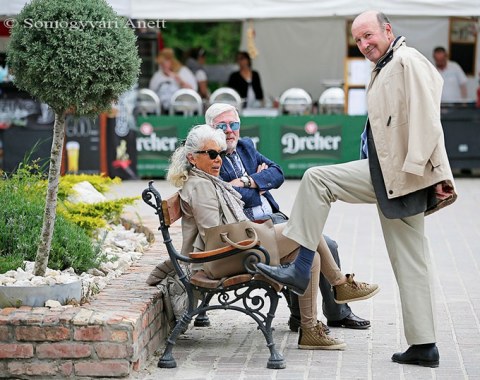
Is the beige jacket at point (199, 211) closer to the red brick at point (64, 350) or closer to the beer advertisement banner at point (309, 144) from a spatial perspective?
the red brick at point (64, 350)

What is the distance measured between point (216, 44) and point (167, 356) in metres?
22.6

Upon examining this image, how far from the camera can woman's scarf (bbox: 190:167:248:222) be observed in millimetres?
5339

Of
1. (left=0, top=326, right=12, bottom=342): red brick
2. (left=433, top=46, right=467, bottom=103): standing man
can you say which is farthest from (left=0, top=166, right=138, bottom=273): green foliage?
(left=433, top=46, right=467, bottom=103): standing man

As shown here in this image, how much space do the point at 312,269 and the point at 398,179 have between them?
29.0 inches

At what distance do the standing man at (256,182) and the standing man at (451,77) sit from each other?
9.90 metres

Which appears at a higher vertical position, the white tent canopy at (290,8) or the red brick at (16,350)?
the white tent canopy at (290,8)

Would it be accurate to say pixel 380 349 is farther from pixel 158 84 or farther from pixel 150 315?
pixel 158 84

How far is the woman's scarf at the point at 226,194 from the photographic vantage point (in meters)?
5.34

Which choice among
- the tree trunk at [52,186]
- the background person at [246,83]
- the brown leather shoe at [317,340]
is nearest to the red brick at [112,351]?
the tree trunk at [52,186]

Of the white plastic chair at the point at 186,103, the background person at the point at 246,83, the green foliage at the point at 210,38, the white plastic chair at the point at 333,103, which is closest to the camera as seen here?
the white plastic chair at the point at 186,103

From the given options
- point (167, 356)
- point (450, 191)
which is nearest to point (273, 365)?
point (167, 356)

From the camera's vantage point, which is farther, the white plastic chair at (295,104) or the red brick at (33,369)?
the white plastic chair at (295,104)

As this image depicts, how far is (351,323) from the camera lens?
5996 millimetres

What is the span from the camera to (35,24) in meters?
5.01
